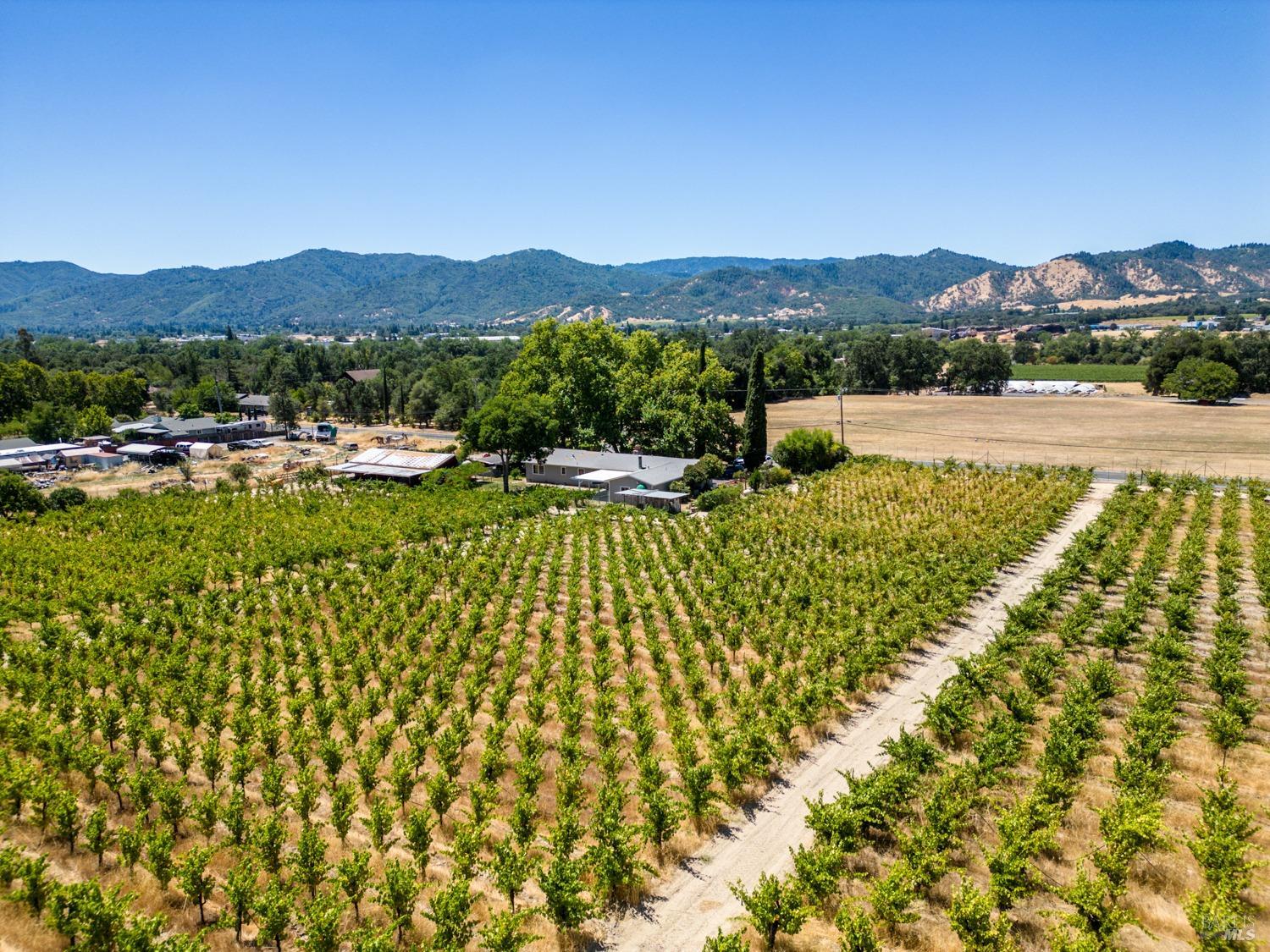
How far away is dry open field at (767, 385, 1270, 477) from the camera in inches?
2547

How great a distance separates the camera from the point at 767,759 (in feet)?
63.3

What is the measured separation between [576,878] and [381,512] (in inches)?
1417

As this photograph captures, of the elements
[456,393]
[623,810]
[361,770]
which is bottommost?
[623,810]

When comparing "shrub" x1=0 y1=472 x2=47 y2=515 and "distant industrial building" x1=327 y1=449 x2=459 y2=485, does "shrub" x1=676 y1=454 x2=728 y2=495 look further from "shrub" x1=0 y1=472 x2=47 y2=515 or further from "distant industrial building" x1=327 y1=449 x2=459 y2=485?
"shrub" x1=0 y1=472 x2=47 y2=515

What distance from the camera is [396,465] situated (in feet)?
207

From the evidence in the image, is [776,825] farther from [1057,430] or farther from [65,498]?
[1057,430]

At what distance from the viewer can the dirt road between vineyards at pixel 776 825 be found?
14.6 meters

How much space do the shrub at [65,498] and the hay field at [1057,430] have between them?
193 ft

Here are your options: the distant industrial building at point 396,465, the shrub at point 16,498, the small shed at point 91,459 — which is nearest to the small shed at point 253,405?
the small shed at point 91,459

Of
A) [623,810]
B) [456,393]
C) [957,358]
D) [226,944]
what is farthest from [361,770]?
[957,358]

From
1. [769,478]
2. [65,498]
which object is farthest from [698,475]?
[65,498]

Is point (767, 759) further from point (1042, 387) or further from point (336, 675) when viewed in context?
point (1042, 387)

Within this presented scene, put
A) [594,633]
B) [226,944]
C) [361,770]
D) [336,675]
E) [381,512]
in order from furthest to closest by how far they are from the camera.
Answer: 1. [381,512]
2. [594,633]
3. [336,675]
4. [361,770]
5. [226,944]

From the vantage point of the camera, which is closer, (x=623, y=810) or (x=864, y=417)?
(x=623, y=810)
